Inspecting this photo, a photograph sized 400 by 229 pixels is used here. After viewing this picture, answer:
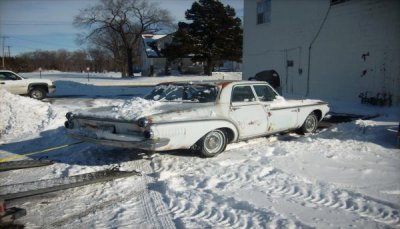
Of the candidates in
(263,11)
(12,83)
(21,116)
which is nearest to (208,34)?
(263,11)

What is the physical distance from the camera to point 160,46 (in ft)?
186

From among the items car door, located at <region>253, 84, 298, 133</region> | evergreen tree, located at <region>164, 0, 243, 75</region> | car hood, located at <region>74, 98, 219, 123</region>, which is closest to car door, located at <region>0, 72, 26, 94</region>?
car hood, located at <region>74, 98, 219, 123</region>

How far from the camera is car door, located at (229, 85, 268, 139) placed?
6.91m

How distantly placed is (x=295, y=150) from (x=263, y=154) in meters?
0.65

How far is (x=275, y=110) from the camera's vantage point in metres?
7.62

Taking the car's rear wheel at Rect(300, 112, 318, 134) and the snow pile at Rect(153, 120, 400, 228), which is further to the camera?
the car's rear wheel at Rect(300, 112, 318, 134)

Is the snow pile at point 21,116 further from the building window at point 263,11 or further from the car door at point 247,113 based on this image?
the building window at point 263,11

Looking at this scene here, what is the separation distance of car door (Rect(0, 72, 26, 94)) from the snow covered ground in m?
9.44

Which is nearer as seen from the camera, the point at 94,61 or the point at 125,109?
the point at 125,109

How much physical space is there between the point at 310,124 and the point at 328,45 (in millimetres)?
7578

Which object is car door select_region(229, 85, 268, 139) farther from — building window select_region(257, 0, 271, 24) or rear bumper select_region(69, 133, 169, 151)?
building window select_region(257, 0, 271, 24)

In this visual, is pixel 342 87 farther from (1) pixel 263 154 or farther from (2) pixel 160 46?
(2) pixel 160 46

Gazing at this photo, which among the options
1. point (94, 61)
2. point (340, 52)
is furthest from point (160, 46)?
point (340, 52)

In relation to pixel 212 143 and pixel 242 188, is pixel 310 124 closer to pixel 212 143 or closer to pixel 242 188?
pixel 212 143
